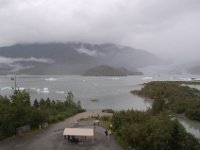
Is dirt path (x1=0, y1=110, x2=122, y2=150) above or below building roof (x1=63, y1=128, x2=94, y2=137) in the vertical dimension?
below

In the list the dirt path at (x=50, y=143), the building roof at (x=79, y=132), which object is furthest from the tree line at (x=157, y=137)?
the building roof at (x=79, y=132)

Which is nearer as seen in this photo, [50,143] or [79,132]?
[79,132]

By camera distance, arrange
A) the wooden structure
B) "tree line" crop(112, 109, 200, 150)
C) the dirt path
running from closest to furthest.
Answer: "tree line" crop(112, 109, 200, 150) → the dirt path → the wooden structure

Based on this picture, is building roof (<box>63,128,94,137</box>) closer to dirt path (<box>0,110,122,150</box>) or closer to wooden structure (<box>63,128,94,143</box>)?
wooden structure (<box>63,128,94,143</box>)

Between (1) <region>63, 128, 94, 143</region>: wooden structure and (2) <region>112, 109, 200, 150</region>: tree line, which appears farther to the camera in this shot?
(1) <region>63, 128, 94, 143</region>: wooden structure

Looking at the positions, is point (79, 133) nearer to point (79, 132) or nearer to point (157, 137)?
point (79, 132)

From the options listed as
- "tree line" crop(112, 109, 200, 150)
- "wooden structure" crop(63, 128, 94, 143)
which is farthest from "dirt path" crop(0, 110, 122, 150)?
"tree line" crop(112, 109, 200, 150)

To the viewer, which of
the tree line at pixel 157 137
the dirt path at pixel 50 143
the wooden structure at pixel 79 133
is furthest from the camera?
the wooden structure at pixel 79 133

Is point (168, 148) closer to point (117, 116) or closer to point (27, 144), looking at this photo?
point (117, 116)

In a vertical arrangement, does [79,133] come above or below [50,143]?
above

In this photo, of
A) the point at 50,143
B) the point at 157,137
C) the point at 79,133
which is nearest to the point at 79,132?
the point at 79,133

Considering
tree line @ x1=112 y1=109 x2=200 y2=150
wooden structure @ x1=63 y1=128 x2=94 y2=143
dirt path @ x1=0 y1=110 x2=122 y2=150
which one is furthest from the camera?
wooden structure @ x1=63 y1=128 x2=94 y2=143

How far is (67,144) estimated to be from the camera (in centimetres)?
2170

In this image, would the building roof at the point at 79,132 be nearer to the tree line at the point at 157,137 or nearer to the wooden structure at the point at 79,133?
the wooden structure at the point at 79,133
